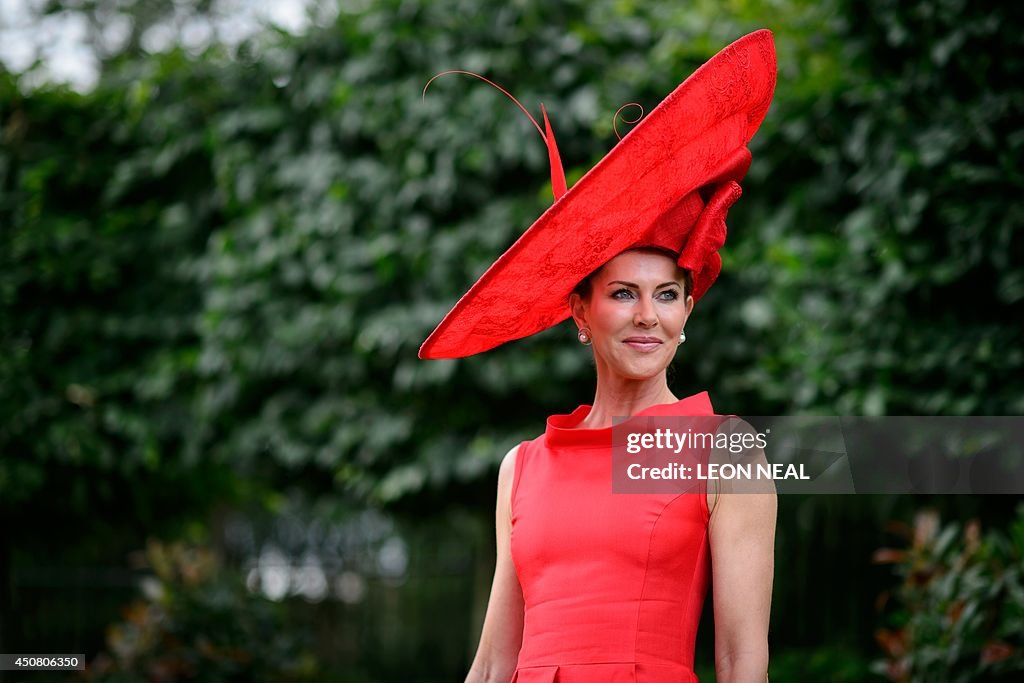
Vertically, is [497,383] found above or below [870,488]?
above

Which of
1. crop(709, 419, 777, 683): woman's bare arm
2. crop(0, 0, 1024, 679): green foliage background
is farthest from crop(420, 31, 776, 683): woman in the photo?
crop(0, 0, 1024, 679): green foliage background

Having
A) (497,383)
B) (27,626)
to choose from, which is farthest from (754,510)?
(27,626)

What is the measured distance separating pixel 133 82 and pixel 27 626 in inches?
175

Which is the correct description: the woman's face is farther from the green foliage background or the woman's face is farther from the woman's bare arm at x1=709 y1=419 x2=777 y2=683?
the green foliage background

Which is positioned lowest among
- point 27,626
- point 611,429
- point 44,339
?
point 611,429

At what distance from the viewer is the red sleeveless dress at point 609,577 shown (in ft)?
6.89

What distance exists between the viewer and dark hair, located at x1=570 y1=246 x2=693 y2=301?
2.19 meters

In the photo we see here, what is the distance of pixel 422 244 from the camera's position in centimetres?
603

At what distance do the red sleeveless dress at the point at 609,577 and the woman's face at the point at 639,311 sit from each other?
112mm

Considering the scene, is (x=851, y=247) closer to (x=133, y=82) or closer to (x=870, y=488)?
(x=870, y=488)

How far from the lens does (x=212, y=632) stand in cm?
673

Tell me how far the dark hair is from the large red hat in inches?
0.6

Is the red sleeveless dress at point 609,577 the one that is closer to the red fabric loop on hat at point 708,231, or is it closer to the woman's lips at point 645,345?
the woman's lips at point 645,345

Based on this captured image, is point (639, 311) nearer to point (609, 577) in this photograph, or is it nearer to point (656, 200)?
point (656, 200)
